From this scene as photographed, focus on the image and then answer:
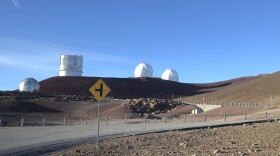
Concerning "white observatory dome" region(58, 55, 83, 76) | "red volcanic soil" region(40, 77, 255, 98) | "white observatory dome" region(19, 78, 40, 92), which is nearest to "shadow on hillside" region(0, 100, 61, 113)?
"white observatory dome" region(19, 78, 40, 92)

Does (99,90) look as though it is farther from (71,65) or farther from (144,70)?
(144,70)

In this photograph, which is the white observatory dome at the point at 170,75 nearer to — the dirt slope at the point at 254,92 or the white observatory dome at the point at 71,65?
the white observatory dome at the point at 71,65

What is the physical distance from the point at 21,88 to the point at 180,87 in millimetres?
47139

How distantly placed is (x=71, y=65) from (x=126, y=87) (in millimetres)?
15157

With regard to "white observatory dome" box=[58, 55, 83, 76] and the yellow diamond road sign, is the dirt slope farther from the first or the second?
the yellow diamond road sign

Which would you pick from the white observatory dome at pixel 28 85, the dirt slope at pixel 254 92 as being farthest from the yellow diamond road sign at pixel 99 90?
the white observatory dome at pixel 28 85

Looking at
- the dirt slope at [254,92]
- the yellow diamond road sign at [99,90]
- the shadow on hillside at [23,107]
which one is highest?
the dirt slope at [254,92]

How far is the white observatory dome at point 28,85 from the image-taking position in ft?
299

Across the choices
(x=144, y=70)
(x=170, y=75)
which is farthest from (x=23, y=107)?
(x=170, y=75)

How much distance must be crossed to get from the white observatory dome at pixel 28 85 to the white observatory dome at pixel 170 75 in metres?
48.4

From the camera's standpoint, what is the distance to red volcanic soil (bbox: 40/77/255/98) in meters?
107

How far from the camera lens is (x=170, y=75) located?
5192 inches

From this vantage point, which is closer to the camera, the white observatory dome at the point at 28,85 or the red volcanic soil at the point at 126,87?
the white observatory dome at the point at 28,85

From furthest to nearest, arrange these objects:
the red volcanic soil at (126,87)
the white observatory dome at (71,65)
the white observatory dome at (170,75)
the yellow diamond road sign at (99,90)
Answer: the white observatory dome at (170,75)
the white observatory dome at (71,65)
the red volcanic soil at (126,87)
the yellow diamond road sign at (99,90)
